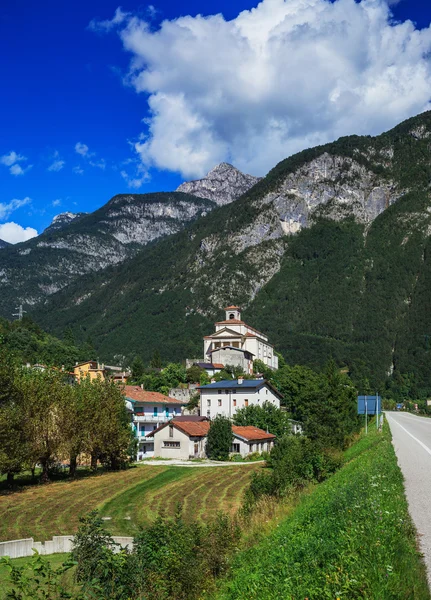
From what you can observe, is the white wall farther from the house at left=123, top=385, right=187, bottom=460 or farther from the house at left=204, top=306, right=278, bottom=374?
the house at left=204, top=306, right=278, bottom=374

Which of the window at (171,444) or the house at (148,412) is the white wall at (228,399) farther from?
the window at (171,444)

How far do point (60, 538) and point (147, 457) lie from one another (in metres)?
39.5

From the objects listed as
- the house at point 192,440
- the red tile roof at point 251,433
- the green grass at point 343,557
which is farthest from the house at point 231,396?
the green grass at point 343,557

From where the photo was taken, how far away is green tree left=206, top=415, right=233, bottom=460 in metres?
59.7

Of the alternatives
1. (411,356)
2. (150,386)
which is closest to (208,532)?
(150,386)

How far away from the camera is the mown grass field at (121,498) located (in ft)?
103

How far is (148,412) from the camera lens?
243 ft

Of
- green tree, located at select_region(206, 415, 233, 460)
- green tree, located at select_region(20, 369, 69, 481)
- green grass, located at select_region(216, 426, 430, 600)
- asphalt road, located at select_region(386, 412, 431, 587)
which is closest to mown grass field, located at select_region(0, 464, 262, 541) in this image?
green tree, located at select_region(20, 369, 69, 481)

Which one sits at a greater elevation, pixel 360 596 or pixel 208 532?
pixel 360 596

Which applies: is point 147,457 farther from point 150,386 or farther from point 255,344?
point 255,344

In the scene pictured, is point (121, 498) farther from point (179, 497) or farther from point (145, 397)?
point (145, 397)

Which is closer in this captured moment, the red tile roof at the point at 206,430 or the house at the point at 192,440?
the house at the point at 192,440

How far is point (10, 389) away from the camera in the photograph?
42.2 meters

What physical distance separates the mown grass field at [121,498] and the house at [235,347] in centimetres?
5523
